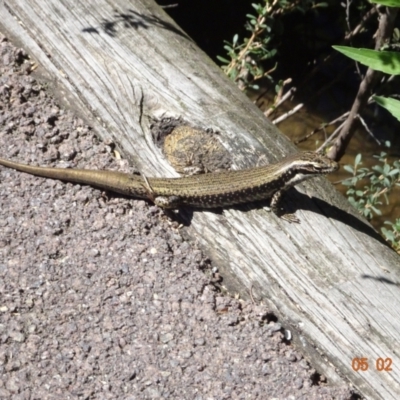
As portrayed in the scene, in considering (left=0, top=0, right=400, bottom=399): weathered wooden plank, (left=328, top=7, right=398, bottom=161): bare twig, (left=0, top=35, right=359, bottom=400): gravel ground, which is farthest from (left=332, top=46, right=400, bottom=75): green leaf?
(left=328, top=7, right=398, bottom=161): bare twig

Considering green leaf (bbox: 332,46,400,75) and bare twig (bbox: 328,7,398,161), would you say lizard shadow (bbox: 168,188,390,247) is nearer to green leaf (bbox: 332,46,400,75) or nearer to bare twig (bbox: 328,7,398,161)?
green leaf (bbox: 332,46,400,75)

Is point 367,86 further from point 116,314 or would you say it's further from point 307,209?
point 116,314

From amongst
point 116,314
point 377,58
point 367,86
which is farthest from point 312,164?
point 116,314

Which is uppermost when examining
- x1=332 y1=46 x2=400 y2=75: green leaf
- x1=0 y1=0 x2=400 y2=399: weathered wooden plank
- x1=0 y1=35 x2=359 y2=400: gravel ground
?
x1=332 y1=46 x2=400 y2=75: green leaf

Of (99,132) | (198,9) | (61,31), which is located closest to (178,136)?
(99,132)

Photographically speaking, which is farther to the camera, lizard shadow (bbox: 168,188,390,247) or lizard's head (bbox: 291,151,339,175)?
lizard's head (bbox: 291,151,339,175)

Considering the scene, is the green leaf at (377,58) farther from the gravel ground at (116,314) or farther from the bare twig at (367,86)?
the bare twig at (367,86)
